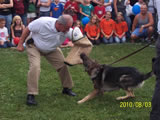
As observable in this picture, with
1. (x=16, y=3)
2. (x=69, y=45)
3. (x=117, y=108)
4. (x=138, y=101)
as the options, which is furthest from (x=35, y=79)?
(x=16, y=3)

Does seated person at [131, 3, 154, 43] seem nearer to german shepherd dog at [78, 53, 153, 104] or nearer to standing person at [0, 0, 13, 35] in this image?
standing person at [0, 0, 13, 35]

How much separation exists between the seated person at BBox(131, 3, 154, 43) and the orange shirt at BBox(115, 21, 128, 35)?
564mm

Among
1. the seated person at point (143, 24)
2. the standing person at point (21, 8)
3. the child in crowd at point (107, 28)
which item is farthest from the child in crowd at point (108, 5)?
the standing person at point (21, 8)

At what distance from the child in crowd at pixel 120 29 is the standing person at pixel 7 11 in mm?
4094

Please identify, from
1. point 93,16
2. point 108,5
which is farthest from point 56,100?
point 108,5

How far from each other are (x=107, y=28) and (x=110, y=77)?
634cm

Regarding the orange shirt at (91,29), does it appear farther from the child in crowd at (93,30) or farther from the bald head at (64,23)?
the bald head at (64,23)

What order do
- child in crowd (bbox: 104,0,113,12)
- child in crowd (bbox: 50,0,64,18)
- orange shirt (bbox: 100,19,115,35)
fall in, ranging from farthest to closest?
1. child in crowd (bbox: 104,0,113,12)
2. orange shirt (bbox: 100,19,115,35)
3. child in crowd (bbox: 50,0,64,18)

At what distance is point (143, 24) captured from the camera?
1105cm

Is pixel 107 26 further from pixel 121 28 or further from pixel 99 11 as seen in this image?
pixel 99 11

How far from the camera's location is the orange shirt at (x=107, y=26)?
11.4 m

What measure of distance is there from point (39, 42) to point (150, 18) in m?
6.68

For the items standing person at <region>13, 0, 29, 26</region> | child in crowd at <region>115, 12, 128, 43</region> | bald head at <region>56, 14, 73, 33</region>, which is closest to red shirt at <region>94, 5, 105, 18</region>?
child in crowd at <region>115, 12, 128, 43</region>

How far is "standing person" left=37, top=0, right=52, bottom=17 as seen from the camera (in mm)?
11085
